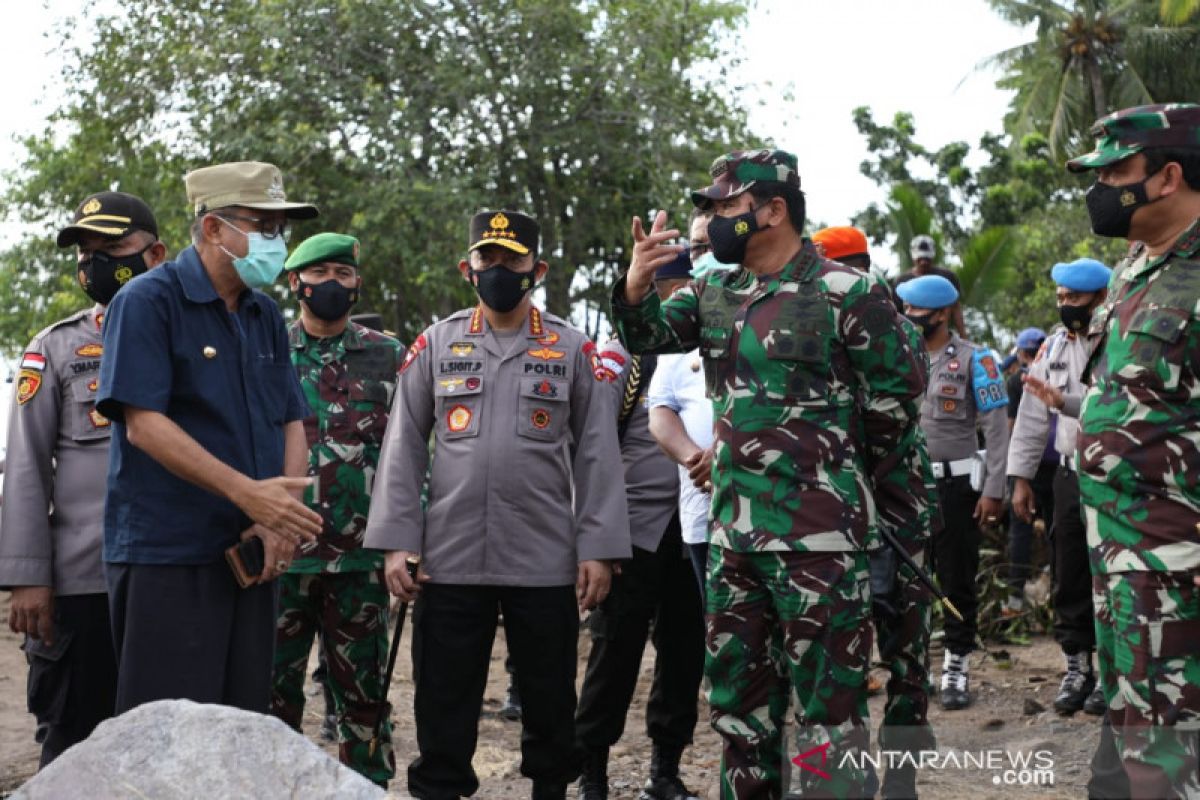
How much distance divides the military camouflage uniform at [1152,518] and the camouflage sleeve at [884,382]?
61 cm

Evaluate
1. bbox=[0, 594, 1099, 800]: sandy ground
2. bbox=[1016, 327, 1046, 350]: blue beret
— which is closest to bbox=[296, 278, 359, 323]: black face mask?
bbox=[0, 594, 1099, 800]: sandy ground

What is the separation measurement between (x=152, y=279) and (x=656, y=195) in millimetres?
14472

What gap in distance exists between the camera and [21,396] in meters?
4.84

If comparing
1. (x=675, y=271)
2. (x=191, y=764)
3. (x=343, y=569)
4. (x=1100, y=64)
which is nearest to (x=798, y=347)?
(x=675, y=271)

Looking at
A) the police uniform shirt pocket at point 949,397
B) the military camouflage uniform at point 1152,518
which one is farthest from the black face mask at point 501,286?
the police uniform shirt pocket at point 949,397

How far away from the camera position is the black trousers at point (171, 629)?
3.93m

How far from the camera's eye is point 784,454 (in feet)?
13.8

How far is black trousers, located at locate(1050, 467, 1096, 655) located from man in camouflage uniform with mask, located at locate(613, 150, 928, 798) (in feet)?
9.48

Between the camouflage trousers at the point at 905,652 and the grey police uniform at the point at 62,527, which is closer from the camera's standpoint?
the grey police uniform at the point at 62,527

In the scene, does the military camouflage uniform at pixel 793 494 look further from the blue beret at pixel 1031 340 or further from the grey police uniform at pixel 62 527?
the blue beret at pixel 1031 340

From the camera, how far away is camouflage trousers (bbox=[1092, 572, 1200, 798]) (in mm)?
3660

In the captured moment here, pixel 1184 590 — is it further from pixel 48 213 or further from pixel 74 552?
pixel 48 213

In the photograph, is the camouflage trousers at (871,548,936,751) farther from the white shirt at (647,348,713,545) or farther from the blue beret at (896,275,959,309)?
the blue beret at (896,275,959,309)

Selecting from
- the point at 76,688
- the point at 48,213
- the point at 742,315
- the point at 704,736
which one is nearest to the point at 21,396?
the point at 76,688
